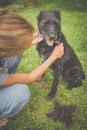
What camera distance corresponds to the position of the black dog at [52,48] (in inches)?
170

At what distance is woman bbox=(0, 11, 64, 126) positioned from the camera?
2.92 meters

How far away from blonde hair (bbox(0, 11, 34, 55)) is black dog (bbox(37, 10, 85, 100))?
4.30ft

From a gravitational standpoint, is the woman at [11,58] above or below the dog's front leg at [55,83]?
above

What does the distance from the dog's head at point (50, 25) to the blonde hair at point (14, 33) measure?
1.31 m

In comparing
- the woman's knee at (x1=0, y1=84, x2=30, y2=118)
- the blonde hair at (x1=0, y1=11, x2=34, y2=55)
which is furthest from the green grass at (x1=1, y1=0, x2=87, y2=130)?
the blonde hair at (x1=0, y1=11, x2=34, y2=55)

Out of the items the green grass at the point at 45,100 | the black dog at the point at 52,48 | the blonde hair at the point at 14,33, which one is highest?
the blonde hair at the point at 14,33

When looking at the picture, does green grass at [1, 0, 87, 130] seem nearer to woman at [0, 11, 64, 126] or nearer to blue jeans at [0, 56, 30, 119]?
woman at [0, 11, 64, 126]

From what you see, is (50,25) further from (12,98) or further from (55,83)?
(12,98)

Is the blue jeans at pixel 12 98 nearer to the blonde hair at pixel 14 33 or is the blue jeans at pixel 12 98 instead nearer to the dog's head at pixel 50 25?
the blonde hair at pixel 14 33

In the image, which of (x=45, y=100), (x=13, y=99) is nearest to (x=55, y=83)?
(x=45, y=100)

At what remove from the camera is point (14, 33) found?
9.59 ft

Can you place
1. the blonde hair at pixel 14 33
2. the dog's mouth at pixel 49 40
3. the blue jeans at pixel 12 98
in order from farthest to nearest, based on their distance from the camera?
the dog's mouth at pixel 49 40, the blue jeans at pixel 12 98, the blonde hair at pixel 14 33

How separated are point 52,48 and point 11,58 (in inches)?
30.4

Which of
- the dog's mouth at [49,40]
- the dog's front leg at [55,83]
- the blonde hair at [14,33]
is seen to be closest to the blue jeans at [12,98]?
the blonde hair at [14,33]
